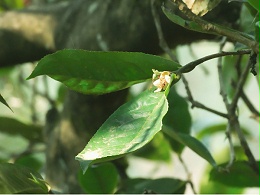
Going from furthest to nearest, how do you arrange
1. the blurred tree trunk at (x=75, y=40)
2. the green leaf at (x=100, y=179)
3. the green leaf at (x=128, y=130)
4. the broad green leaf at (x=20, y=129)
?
the broad green leaf at (x=20, y=129) < the blurred tree trunk at (x=75, y=40) < the green leaf at (x=100, y=179) < the green leaf at (x=128, y=130)

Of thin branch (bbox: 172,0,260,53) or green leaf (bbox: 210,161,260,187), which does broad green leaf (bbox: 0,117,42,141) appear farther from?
thin branch (bbox: 172,0,260,53)

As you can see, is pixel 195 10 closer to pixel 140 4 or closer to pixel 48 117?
pixel 140 4

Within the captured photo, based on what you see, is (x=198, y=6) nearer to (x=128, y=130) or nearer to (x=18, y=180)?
(x=128, y=130)

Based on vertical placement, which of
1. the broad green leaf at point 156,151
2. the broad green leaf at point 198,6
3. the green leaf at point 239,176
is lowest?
the broad green leaf at point 156,151

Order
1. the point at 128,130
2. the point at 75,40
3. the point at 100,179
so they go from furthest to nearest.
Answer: the point at 75,40 → the point at 100,179 → the point at 128,130

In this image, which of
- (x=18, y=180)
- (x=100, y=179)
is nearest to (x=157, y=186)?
(x=100, y=179)

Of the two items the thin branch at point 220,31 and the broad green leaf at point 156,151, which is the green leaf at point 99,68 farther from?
the broad green leaf at point 156,151

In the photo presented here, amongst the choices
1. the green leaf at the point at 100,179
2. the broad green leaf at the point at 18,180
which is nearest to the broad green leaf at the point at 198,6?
the broad green leaf at the point at 18,180
